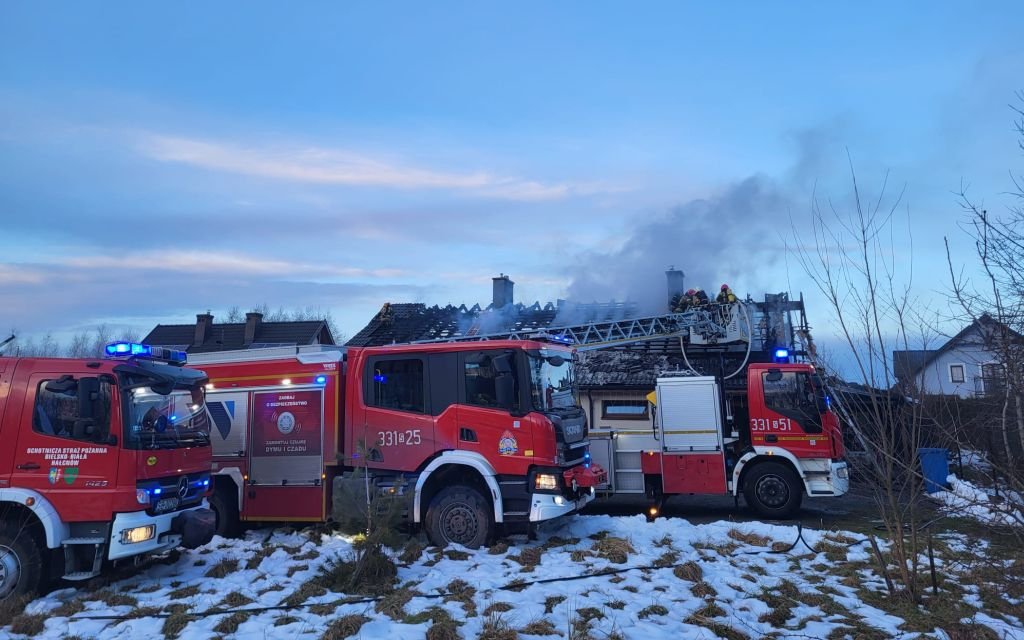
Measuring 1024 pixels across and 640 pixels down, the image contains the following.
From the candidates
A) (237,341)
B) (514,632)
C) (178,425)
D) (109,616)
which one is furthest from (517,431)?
(237,341)

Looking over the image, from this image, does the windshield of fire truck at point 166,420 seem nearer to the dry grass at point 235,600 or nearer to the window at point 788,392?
the dry grass at point 235,600

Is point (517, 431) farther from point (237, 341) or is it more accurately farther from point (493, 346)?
point (237, 341)

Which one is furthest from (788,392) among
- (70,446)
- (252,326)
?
(252,326)

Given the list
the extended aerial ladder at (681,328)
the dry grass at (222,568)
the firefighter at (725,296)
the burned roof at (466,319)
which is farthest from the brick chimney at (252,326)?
the dry grass at (222,568)

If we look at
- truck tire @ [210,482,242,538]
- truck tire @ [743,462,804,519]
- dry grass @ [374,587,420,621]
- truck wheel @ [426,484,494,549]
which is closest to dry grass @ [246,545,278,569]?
truck tire @ [210,482,242,538]

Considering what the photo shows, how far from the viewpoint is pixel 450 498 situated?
8969 mm

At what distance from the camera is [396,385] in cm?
954

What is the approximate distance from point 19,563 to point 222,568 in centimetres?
196

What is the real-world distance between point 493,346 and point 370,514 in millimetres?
2686

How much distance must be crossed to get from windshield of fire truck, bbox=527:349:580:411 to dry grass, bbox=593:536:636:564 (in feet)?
5.96

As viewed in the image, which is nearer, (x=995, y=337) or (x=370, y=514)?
(x=995, y=337)

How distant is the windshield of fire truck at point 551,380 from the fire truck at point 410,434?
1.0 inches

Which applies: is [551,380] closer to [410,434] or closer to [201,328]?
[410,434]

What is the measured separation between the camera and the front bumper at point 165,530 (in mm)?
7148
